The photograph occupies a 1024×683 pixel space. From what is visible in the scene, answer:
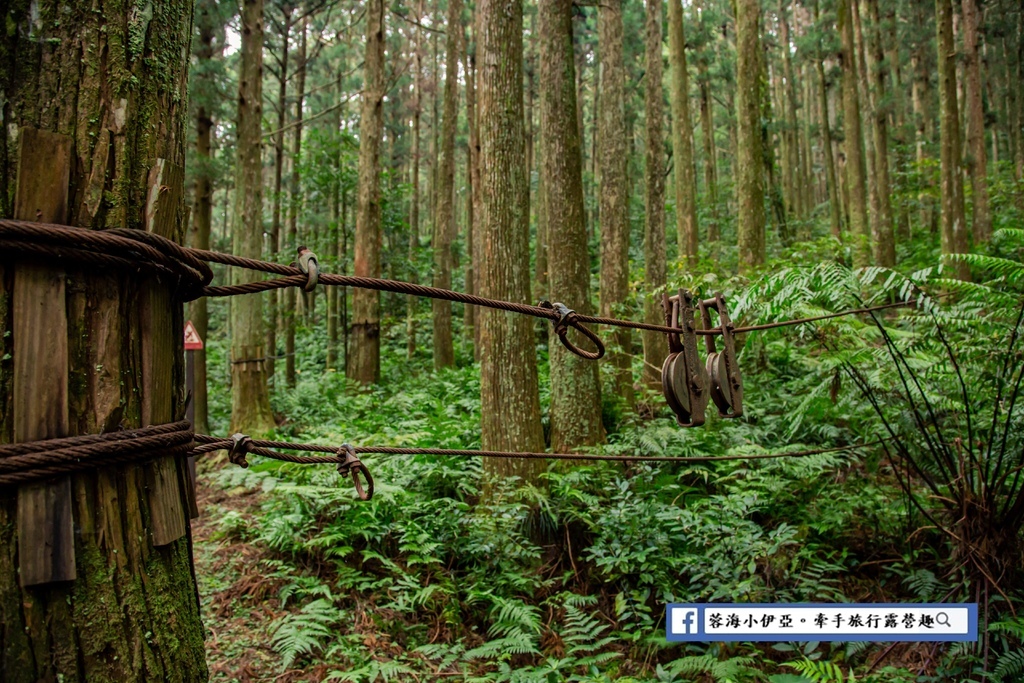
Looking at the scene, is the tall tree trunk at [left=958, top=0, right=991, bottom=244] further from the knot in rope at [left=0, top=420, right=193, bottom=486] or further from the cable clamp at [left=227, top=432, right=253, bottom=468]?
the knot in rope at [left=0, top=420, right=193, bottom=486]

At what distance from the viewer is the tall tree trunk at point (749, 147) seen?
8633mm

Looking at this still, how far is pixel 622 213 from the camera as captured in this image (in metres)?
8.34

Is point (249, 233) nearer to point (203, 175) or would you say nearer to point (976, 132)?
point (203, 175)

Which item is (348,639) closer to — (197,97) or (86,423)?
(86,423)

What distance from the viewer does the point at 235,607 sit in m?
4.27

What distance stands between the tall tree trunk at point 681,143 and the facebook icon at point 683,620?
8.80 meters

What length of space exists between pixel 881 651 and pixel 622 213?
598 centimetres

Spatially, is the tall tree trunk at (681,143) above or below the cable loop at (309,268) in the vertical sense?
above

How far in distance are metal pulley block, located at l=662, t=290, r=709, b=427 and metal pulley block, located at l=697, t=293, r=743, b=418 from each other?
0.13 m

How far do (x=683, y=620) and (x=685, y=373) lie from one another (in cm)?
182

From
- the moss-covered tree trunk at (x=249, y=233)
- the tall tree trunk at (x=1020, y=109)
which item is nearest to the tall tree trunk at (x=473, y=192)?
the moss-covered tree trunk at (x=249, y=233)

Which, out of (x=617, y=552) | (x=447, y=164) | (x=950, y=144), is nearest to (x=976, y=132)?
(x=950, y=144)

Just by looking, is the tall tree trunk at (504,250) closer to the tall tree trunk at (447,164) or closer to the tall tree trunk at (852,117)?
the tall tree trunk at (447,164)

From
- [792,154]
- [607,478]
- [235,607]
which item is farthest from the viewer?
[792,154]
